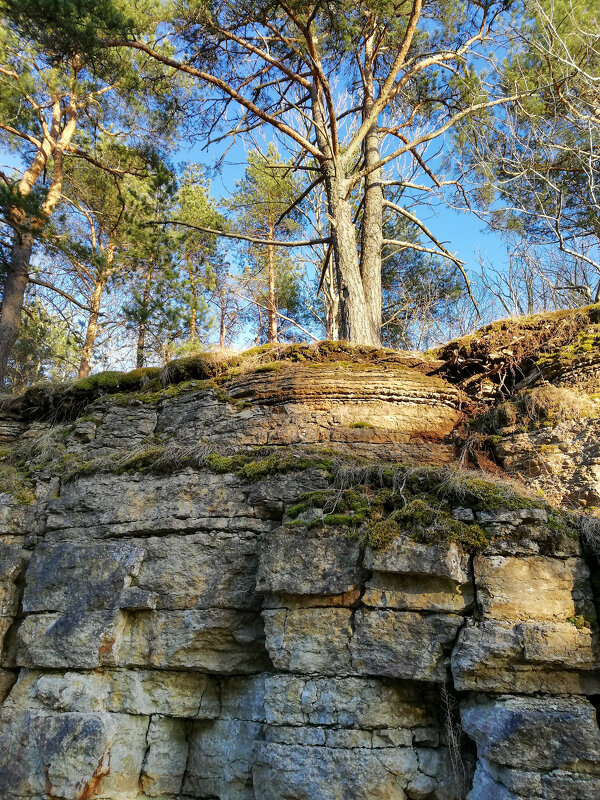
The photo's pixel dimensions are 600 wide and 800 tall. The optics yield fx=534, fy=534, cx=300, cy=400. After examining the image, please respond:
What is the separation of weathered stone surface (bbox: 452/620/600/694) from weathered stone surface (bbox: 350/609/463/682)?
7.8 inches

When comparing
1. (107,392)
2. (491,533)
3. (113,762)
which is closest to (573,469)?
(491,533)

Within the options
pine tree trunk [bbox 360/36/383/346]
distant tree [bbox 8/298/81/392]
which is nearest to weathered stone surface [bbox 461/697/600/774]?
pine tree trunk [bbox 360/36/383/346]

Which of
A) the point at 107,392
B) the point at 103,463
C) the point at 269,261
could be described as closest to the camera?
the point at 103,463

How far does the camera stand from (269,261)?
18.4 metres

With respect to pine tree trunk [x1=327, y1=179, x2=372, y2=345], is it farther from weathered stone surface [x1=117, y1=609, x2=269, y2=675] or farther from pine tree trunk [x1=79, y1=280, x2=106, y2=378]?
pine tree trunk [x1=79, y1=280, x2=106, y2=378]

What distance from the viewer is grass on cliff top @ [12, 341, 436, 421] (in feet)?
25.0

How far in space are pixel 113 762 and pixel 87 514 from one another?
93.5 inches

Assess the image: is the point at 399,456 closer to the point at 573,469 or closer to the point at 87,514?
the point at 573,469

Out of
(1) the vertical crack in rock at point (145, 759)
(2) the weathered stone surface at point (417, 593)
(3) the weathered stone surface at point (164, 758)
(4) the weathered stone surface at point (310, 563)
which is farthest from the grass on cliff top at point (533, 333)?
(1) the vertical crack in rock at point (145, 759)

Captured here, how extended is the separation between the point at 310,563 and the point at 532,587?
1.82 meters

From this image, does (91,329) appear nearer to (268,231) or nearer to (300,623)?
(268,231)

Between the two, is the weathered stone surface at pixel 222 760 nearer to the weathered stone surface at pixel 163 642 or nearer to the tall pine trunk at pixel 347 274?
the weathered stone surface at pixel 163 642

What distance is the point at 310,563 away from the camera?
4688 millimetres

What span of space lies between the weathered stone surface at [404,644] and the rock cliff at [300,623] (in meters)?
0.01
